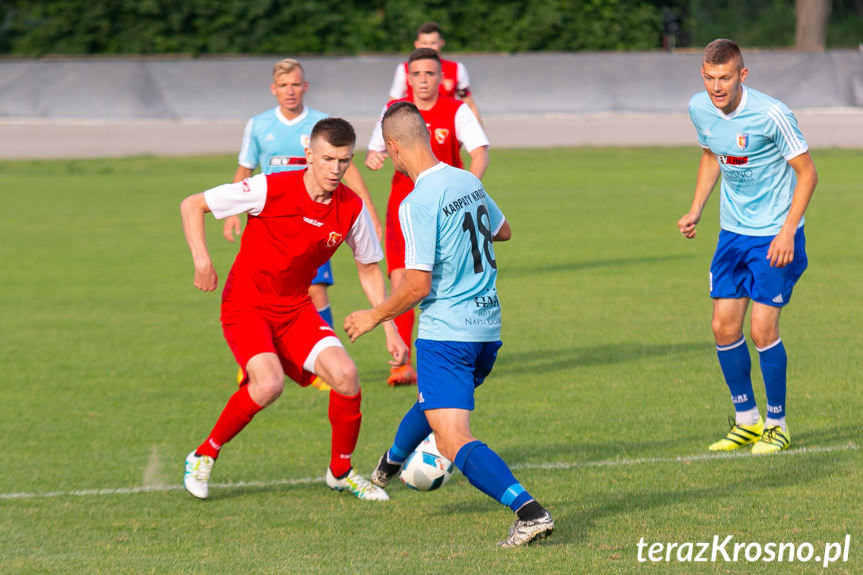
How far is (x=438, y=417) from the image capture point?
5.34 metres

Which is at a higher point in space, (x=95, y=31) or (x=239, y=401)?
(x=239, y=401)

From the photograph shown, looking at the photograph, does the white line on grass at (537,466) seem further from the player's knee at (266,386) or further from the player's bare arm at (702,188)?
the player's bare arm at (702,188)

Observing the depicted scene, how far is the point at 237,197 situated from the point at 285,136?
2.94 metres

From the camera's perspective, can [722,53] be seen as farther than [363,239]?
Yes

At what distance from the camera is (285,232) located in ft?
20.2

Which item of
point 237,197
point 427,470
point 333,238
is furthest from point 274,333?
point 427,470

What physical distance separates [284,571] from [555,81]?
24.8 metres

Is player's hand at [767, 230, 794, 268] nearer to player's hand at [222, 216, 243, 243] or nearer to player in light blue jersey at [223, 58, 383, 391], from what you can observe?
player in light blue jersey at [223, 58, 383, 391]

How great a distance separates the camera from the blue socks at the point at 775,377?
686 cm

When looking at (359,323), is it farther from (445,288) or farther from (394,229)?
(394,229)

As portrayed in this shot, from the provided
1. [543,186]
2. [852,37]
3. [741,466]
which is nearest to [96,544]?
[741,466]

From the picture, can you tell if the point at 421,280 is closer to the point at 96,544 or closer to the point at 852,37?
the point at 96,544

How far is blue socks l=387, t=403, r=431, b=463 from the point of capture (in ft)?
19.7

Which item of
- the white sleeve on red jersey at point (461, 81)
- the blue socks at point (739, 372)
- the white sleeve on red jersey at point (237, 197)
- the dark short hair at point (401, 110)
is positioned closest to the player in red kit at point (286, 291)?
the white sleeve on red jersey at point (237, 197)
